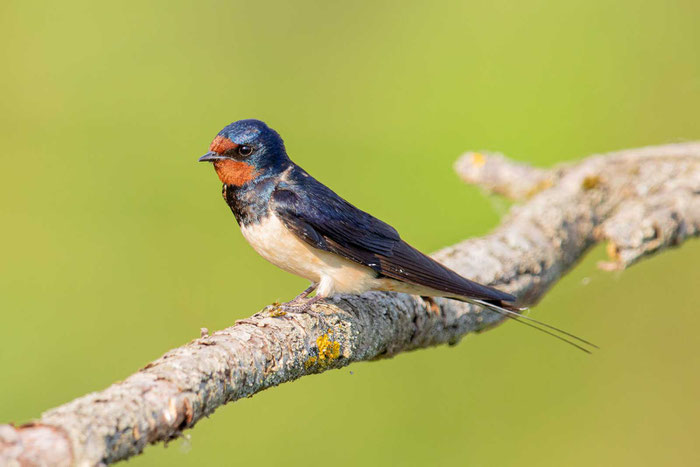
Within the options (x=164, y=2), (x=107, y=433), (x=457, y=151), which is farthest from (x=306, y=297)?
(x=164, y=2)

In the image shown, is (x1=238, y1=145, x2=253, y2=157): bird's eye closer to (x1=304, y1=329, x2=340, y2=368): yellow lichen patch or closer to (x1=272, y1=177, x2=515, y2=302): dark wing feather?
(x1=272, y1=177, x2=515, y2=302): dark wing feather

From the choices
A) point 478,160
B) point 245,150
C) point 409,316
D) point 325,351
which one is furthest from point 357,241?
point 478,160

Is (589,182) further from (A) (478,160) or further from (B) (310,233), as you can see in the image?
(B) (310,233)

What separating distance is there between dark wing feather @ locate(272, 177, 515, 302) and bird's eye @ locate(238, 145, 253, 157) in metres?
0.14

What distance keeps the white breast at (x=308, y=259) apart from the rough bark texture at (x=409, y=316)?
0.06 meters

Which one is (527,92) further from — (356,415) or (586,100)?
(356,415)

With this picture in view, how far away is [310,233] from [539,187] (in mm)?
1277

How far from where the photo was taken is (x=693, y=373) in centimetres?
346

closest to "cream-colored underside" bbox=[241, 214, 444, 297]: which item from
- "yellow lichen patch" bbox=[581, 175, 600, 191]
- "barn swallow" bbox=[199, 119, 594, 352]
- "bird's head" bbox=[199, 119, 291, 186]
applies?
"barn swallow" bbox=[199, 119, 594, 352]

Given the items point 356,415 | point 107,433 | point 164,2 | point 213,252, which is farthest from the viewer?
point 164,2

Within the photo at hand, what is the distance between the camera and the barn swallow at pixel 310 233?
2268 millimetres

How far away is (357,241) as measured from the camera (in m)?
2.34

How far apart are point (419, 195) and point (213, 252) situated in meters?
1.05

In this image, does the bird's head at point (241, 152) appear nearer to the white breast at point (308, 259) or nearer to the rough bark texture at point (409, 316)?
the white breast at point (308, 259)
